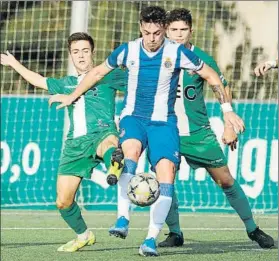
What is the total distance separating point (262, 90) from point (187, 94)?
7.07m

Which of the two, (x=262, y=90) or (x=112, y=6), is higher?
(x=112, y=6)

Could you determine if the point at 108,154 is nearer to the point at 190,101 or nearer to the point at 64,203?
the point at 64,203

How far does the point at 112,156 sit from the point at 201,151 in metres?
1.32

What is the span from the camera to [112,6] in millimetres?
18078

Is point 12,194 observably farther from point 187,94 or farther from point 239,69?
point 187,94

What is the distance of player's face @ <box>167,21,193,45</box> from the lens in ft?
34.0

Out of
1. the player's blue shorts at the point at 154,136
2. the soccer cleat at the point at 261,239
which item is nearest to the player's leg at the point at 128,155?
the player's blue shorts at the point at 154,136

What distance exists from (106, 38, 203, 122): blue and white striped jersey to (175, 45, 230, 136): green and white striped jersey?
0.80 meters

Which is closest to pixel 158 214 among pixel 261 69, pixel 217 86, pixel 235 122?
pixel 235 122

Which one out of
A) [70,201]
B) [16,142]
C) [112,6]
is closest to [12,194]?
[16,142]

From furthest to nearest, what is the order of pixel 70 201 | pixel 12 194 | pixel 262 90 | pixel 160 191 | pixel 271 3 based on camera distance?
pixel 271 3 → pixel 262 90 → pixel 12 194 → pixel 70 201 → pixel 160 191

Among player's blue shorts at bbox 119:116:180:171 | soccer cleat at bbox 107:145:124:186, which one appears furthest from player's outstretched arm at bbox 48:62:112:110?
soccer cleat at bbox 107:145:124:186

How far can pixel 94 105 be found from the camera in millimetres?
10500

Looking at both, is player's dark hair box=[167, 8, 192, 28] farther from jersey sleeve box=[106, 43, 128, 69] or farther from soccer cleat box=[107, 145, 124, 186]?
soccer cleat box=[107, 145, 124, 186]
